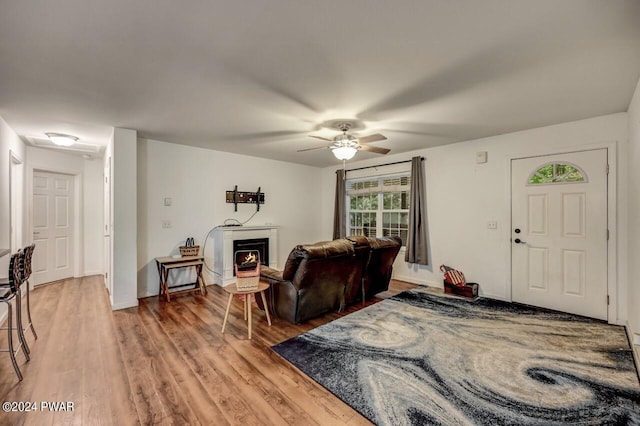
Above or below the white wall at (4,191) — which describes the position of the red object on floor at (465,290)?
below

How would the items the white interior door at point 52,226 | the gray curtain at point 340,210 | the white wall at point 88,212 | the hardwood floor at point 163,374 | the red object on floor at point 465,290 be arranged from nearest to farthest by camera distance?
the hardwood floor at point 163,374
the red object on floor at point 465,290
the white interior door at point 52,226
the white wall at point 88,212
the gray curtain at point 340,210

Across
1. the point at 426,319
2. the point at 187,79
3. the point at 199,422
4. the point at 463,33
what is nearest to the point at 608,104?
the point at 463,33

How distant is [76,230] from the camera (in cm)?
559

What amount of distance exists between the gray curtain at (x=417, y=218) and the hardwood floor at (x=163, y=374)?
213 cm

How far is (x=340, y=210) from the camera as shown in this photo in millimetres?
6328

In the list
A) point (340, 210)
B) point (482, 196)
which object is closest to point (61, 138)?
point (340, 210)

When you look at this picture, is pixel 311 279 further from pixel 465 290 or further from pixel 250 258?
pixel 465 290

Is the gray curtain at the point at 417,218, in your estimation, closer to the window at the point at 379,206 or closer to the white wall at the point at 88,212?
the window at the point at 379,206

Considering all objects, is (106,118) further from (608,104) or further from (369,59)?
(608,104)

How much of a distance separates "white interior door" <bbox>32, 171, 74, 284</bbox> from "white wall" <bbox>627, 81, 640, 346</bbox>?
8188 mm

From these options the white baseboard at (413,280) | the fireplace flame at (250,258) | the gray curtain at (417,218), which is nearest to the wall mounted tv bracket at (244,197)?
the fireplace flame at (250,258)

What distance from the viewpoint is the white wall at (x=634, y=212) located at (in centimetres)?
257

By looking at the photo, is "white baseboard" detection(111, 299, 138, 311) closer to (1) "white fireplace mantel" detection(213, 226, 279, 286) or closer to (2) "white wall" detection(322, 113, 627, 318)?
(1) "white fireplace mantel" detection(213, 226, 279, 286)

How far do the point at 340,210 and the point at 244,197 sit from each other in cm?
210
